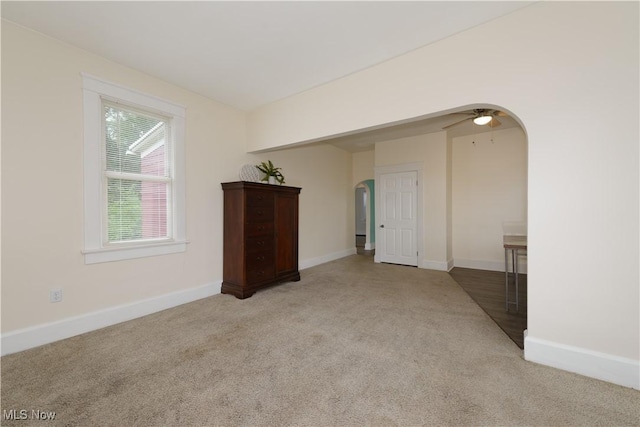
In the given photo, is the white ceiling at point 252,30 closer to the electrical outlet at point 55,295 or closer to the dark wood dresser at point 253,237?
the dark wood dresser at point 253,237

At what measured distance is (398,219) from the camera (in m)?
5.88

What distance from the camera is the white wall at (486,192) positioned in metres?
5.14

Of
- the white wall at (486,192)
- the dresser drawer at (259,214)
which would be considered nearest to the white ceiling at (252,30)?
the dresser drawer at (259,214)

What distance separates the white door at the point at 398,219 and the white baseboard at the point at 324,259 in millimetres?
1024

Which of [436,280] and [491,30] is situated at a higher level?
[491,30]

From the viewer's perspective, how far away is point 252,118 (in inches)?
165

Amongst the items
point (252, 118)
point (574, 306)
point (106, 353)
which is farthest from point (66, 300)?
point (574, 306)

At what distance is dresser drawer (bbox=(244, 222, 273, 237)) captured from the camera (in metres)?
3.70

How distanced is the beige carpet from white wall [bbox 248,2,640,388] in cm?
38

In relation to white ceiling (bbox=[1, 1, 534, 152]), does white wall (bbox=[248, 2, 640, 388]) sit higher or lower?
lower

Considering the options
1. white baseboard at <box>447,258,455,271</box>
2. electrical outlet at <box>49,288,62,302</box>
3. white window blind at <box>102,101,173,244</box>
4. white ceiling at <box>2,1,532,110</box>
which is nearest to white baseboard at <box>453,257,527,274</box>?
white baseboard at <box>447,258,455,271</box>

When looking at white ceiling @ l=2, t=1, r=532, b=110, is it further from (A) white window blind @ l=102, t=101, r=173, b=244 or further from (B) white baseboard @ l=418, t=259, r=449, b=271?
(B) white baseboard @ l=418, t=259, r=449, b=271

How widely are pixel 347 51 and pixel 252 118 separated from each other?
2.03 m

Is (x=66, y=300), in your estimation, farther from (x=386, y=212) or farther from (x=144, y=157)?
(x=386, y=212)
